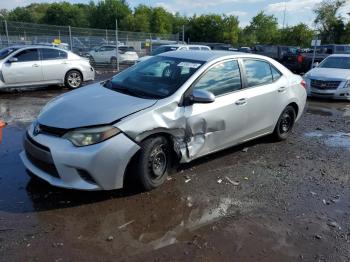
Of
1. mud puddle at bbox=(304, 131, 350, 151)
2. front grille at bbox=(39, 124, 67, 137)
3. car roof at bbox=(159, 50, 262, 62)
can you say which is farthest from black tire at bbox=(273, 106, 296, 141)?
front grille at bbox=(39, 124, 67, 137)

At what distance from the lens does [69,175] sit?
3846 millimetres

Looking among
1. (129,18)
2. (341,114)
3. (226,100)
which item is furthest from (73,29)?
(129,18)

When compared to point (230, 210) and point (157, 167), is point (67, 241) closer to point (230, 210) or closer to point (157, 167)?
point (157, 167)

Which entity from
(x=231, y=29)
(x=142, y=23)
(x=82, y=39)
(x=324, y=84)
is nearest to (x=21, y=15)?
(x=142, y=23)

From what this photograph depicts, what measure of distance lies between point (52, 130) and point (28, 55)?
840 cm

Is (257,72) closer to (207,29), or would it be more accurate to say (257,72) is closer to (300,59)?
(300,59)

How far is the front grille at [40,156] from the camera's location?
388cm

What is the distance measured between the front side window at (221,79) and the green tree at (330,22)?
51.2 metres

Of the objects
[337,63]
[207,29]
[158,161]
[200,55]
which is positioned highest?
[200,55]

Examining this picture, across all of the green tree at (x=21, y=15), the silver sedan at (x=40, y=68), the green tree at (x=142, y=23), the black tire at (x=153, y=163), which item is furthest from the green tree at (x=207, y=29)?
the black tire at (x=153, y=163)

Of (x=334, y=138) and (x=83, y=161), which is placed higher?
(x=83, y=161)

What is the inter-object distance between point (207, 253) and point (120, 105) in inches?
75.2

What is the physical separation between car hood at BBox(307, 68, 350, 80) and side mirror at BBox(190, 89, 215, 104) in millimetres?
8467

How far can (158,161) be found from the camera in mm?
4375
